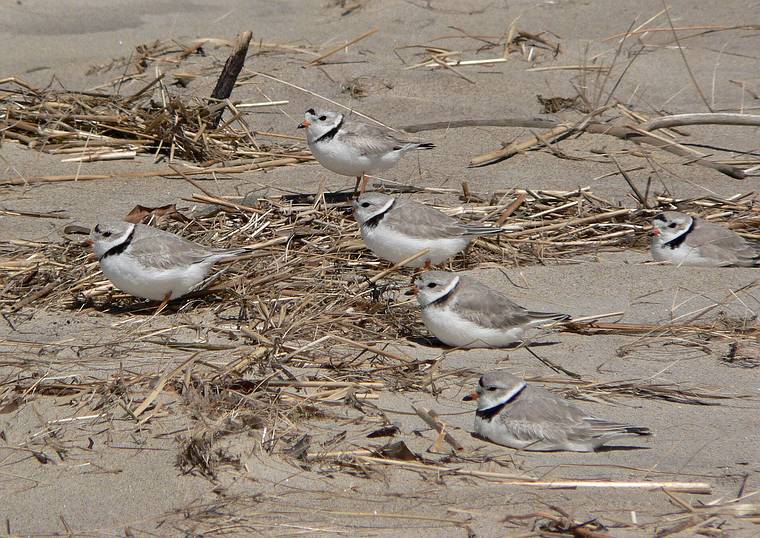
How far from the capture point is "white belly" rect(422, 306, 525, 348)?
545cm

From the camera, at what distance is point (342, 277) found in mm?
6266

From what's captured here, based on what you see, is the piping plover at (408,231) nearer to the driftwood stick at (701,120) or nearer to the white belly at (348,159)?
the white belly at (348,159)

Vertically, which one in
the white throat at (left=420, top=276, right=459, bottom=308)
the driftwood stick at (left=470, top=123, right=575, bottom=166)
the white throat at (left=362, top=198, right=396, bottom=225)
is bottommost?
the driftwood stick at (left=470, top=123, right=575, bottom=166)

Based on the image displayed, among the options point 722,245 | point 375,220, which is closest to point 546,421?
point 375,220

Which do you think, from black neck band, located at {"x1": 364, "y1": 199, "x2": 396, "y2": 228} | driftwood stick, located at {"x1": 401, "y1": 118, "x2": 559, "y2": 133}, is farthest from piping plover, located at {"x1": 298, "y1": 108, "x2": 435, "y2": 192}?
black neck band, located at {"x1": 364, "y1": 199, "x2": 396, "y2": 228}

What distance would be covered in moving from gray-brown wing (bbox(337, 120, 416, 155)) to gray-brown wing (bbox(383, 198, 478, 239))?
121 cm

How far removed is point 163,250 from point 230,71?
3041 mm

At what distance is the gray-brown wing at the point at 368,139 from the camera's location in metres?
7.61

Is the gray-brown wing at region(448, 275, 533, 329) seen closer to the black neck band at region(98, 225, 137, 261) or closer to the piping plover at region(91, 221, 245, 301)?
the piping plover at region(91, 221, 245, 301)

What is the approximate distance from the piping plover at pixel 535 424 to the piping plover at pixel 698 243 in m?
2.51

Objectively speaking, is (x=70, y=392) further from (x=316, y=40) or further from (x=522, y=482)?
(x=316, y=40)

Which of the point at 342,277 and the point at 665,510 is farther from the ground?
the point at 665,510

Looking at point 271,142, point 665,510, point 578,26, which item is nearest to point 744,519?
point 665,510

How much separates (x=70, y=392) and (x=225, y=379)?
0.67 m
